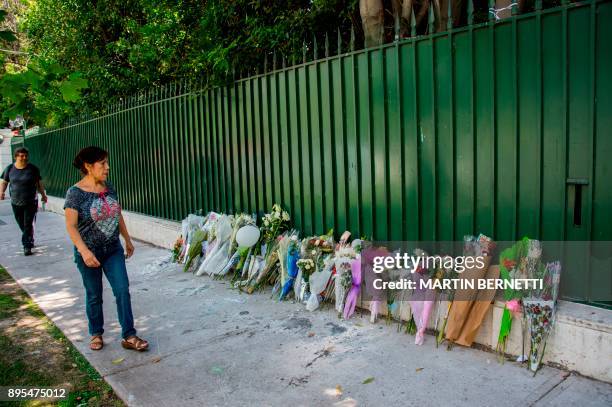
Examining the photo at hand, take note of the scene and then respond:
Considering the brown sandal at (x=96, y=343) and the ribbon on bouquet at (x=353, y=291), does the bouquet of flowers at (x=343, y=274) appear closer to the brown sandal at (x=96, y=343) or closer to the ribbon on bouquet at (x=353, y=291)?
the ribbon on bouquet at (x=353, y=291)

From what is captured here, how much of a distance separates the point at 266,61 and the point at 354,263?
2.80 m

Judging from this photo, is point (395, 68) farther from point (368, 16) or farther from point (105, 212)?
point (105, 212)

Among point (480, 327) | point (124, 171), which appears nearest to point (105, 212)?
point (480, 327)

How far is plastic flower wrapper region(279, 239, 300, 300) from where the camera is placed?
5105 millimetres

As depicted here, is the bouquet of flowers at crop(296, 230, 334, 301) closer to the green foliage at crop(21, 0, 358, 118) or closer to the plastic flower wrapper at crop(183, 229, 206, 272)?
the plastic flower wrapper at crop(183, 229, 206, 272)

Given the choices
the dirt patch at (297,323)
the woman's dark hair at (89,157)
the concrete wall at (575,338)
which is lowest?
the dirt patch at (297,323)

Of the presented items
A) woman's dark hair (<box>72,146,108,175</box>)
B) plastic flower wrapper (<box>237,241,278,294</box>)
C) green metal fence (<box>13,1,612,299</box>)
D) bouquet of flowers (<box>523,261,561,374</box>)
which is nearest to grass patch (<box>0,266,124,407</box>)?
woman's dark hair (<box>72,146,108,175</box>)

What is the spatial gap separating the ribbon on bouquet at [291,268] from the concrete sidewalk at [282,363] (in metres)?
0.16

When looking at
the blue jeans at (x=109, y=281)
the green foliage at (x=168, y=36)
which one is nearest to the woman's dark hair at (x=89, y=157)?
the green foliage at (x=168, y=36)

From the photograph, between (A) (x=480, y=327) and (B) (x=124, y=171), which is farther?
(B) (x=124, y=171)

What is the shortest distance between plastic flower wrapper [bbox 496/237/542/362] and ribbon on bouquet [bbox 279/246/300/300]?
2.10m

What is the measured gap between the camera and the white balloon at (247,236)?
225 inches

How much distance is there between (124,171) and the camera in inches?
387

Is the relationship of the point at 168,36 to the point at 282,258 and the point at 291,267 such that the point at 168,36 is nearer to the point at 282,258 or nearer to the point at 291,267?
the point at 282,258
